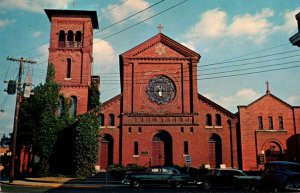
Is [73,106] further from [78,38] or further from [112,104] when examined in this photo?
[78,38]

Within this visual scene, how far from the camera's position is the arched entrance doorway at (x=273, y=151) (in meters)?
40.6

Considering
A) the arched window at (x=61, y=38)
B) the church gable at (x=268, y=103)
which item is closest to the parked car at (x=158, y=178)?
the church gable at (x=268, y=103)

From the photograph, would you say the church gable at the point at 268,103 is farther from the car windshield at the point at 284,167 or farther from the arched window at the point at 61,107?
the car windshield at the point at 284,167

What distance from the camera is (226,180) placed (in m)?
23.5

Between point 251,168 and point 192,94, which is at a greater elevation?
point 192,94

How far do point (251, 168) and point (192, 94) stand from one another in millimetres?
10913

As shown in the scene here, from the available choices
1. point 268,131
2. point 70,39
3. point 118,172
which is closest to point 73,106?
point 70,39

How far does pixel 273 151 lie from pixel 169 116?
12986 mm

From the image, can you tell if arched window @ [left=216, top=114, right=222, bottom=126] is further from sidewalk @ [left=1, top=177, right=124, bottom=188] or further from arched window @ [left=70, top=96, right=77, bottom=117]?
arched window @ [left=70, top=96, right=77, bottom=117]

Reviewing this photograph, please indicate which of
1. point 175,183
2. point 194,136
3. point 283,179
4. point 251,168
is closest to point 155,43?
point 194,136

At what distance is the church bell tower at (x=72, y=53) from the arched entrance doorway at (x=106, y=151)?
4624 millimetres

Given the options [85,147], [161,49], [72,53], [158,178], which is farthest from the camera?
[72,53]

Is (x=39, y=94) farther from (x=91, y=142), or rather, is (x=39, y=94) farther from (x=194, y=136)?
(x=194, y=136)

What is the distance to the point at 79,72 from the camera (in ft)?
140
